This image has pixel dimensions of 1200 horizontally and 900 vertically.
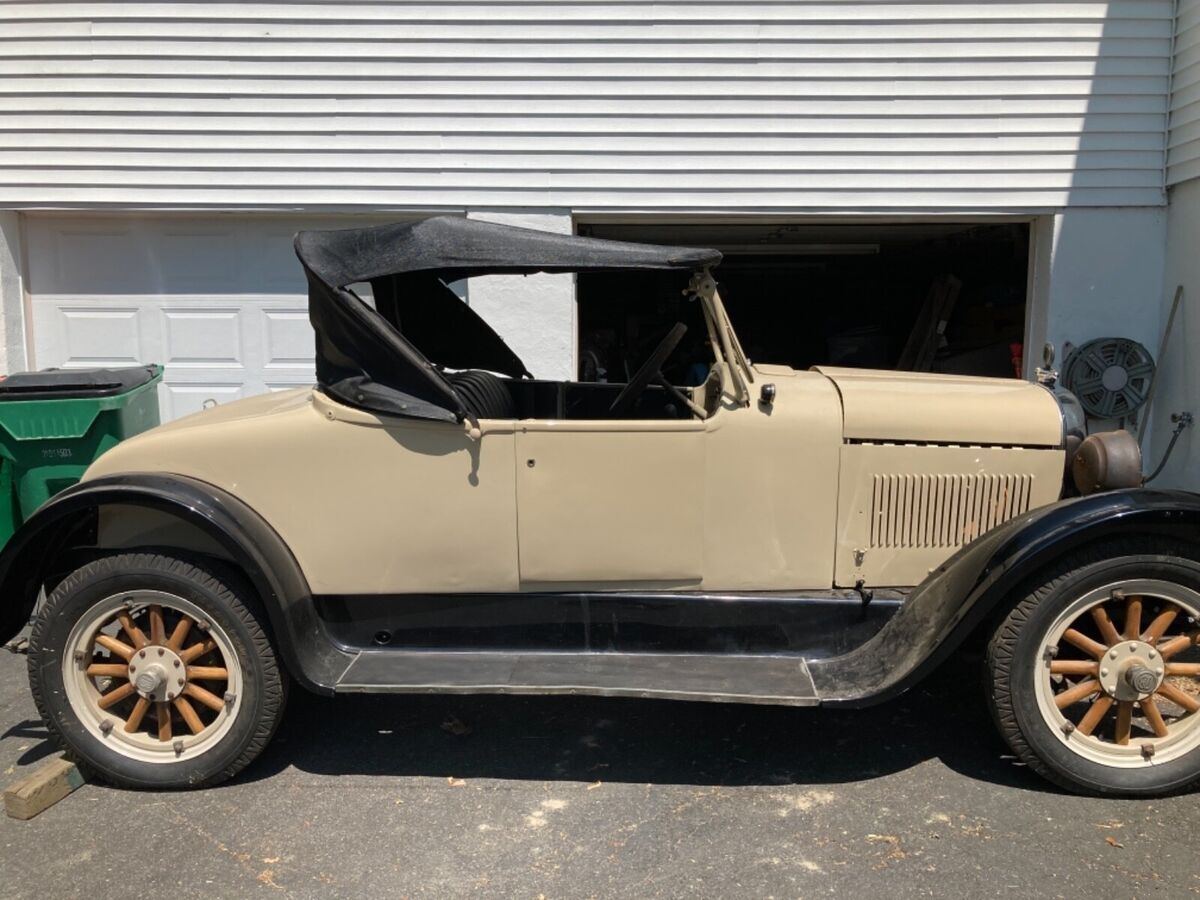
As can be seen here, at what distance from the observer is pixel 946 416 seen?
329 cm

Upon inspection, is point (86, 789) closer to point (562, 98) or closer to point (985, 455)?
point (985, 455)

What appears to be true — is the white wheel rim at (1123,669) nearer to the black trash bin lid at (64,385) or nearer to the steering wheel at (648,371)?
the steering wheel at (648,371)

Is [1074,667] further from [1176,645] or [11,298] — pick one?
[11,298]

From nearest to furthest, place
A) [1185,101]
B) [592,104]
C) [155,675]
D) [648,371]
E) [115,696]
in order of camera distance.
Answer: [155,675] < [115,696] < [648,371] < [1185,101] < [592,104]

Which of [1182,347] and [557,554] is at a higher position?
[1182,347]

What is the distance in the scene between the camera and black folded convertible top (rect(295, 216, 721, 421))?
3074 mm

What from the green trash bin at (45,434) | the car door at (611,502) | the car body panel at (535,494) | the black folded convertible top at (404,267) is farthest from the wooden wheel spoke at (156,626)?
the green trash bin at (45,434)

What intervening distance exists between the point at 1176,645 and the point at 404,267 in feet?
9.25

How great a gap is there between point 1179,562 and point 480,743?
2.48 metres

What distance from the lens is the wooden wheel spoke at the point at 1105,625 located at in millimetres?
2953

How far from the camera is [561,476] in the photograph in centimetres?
314

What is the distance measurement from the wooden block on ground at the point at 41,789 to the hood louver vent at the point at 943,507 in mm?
2908

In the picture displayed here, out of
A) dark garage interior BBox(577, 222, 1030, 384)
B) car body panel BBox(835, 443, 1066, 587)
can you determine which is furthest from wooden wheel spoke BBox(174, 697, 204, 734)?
dark garage interior BBox(577, 222, 1030, 384)

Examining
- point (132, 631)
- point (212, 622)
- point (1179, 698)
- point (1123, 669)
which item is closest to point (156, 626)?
point (132, 631)
